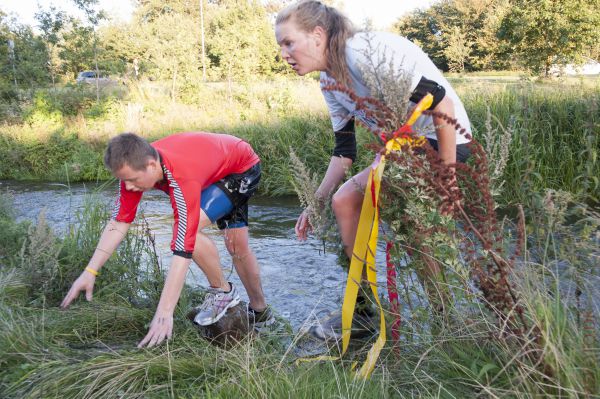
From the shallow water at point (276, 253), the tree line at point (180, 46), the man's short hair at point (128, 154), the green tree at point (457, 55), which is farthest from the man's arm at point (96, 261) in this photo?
the tree line at point (180, 46)

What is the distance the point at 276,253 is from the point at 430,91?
376 centimetres

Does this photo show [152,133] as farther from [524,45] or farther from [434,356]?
[524,45]

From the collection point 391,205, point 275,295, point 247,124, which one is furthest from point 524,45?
point 391,205

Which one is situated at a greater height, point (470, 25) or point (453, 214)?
point (470, 25)

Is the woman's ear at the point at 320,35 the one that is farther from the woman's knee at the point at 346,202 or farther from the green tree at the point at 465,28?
the green tree at the point at 465,28

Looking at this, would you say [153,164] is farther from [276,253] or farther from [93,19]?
[93,19]

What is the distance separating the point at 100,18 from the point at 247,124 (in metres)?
8.35

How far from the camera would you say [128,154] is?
2979mm

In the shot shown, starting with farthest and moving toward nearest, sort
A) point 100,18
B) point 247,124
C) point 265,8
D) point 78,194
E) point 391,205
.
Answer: point 265,8, point 100,18, point 247,124, point 78,194, point 391,205

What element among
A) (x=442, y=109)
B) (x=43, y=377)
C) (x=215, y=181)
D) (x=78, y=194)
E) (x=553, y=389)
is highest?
(x=442, y=109)

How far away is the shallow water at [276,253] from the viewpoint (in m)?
4.41

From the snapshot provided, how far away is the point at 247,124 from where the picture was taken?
444 inches

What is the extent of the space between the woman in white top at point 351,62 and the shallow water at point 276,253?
1.99ft

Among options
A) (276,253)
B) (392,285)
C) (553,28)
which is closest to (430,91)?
(392,285)
